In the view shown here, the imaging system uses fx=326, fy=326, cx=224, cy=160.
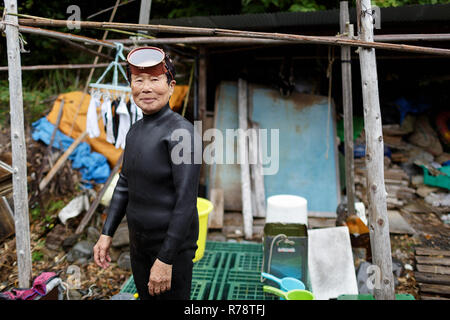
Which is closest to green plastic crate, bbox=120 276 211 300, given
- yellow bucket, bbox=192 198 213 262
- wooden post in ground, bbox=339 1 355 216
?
yellow bucket, bbox=192 198 213 262

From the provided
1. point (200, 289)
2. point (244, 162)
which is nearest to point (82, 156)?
point (244, 162)

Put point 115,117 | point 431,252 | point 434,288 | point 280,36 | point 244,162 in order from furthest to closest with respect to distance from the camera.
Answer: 1. point 244,162
2. point 431,252
3. point 115,117
4. point 434,288
5. point 280,36

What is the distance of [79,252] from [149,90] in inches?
144

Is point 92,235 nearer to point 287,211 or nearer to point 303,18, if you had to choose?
point 287,211

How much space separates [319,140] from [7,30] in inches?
195

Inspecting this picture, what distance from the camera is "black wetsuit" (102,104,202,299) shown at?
2.10 m

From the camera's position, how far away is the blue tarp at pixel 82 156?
6.28 metres

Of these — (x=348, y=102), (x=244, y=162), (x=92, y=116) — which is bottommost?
(x=244, y=162)

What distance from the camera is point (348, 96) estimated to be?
442cm

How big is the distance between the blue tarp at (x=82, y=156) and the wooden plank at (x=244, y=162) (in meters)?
2.69

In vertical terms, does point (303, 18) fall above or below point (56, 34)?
above

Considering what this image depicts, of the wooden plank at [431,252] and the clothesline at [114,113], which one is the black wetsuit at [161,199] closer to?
the clothesline at [114,113]

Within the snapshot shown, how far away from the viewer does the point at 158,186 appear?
223cm

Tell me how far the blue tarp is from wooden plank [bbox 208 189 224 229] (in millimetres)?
2196
